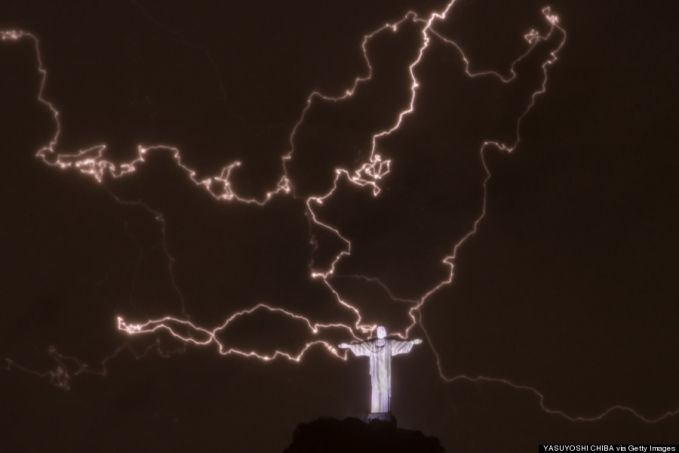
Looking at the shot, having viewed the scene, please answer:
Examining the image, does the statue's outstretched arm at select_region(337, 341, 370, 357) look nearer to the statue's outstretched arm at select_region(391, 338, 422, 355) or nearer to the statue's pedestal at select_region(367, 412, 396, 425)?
the statue's outstretched arm at select_region(391, 338, 422, 355)

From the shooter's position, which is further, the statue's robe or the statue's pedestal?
the statue's robe

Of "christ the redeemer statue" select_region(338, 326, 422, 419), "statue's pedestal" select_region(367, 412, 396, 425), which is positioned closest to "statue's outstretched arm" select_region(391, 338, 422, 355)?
"christ the redeemer statue" select_region(338, 326, 422, 419)

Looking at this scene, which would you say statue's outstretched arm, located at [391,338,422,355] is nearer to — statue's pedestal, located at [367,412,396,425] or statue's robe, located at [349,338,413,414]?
statue's robe, located at [349,338,413,414]

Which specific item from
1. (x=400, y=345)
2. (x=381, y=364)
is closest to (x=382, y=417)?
(x=381, y=364)

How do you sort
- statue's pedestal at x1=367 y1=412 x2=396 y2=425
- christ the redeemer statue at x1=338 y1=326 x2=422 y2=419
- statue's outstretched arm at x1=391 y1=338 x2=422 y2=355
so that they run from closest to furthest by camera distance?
statue's pedestal at x1=367 y1=412 x2=396 y2=425, christ the redeemer statue at x1=338 y1=326 x2=422 y2=419, statue's outstretched arm at x1=391 y1=338 x2=422 y2=355

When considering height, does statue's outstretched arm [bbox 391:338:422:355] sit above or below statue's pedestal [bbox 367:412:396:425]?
above

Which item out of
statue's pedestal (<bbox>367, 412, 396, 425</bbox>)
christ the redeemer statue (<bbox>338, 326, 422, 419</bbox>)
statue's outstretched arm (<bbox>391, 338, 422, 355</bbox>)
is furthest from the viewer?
statue's outstretched arm (<bbox>391, 338, 422, 355</bbox>)

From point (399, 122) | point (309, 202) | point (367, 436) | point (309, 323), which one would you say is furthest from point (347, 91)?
point (367, 436)

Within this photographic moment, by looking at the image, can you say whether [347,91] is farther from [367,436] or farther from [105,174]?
[367,436]
